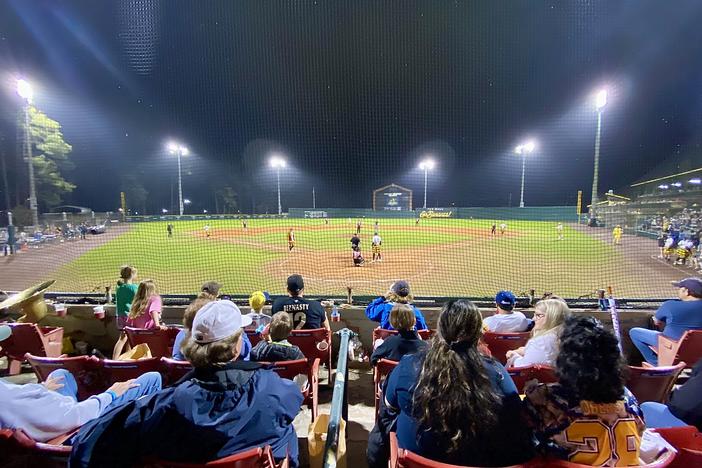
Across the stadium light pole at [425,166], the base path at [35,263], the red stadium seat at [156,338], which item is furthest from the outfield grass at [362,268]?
the stadium light pole at [425,166]

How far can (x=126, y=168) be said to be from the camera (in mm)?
45188

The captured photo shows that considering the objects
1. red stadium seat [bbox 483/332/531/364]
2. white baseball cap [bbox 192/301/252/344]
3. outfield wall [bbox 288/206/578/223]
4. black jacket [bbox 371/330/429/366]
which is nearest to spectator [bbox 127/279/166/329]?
white baseball cap [bbox 192/301/252/344]

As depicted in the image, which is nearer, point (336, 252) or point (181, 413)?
point (181, 413)

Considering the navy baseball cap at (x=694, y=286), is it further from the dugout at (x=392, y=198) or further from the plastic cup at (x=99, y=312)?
the dugout at (x=392, y=198)

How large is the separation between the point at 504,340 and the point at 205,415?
116 inches

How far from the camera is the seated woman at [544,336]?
2.48 meters

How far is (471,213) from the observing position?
41.5 m

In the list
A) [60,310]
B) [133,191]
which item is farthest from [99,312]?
[133,191]

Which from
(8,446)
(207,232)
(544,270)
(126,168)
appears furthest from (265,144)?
(8,446)

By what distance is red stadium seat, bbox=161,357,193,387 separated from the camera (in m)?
2.37

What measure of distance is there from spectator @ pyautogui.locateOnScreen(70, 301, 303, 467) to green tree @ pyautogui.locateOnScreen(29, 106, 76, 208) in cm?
3930

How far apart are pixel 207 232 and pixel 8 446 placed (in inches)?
1017

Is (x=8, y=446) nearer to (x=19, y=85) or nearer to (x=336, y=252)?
(x=336, y=252)

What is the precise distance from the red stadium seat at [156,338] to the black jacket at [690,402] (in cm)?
421
